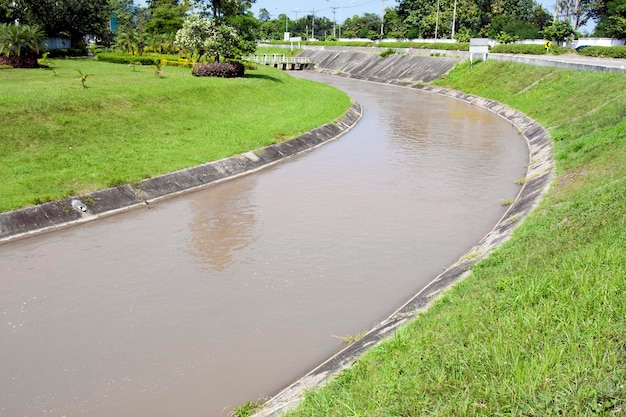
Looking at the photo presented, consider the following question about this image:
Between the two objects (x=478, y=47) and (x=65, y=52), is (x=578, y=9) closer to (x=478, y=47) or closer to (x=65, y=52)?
(x=478, y=47)

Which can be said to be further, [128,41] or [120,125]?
[128,41]

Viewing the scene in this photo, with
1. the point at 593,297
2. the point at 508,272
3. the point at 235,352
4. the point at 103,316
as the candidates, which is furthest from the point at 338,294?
the point at 593,297

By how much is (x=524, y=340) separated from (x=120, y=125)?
20.4m

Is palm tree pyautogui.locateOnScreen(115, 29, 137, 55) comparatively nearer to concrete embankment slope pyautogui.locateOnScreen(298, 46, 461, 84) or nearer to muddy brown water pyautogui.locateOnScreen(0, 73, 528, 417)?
concrete embankment slope pyautogui.locateOnScreen(298, 46, 461, 84)

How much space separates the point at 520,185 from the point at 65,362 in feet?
53.4

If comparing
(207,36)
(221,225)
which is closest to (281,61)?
(207,36)

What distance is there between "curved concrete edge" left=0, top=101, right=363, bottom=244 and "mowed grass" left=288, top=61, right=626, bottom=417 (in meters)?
10.7

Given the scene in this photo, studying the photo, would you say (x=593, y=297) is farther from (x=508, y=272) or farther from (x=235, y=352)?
(x=235, y=352)

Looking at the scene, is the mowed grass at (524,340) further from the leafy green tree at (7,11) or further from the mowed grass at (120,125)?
the leafy green tree at (7,11)

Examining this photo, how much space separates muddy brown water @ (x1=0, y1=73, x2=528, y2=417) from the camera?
29.1 ft

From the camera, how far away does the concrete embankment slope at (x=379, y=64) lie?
61438mm

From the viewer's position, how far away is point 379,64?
239 feet

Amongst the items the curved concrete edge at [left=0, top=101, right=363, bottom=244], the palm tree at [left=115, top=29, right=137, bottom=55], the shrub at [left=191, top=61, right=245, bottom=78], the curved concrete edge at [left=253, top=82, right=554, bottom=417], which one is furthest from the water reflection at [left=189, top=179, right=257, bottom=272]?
the palm tree at [left=115, top=29, right=137, bottom=55]

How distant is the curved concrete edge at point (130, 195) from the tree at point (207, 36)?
16424 millimetres
